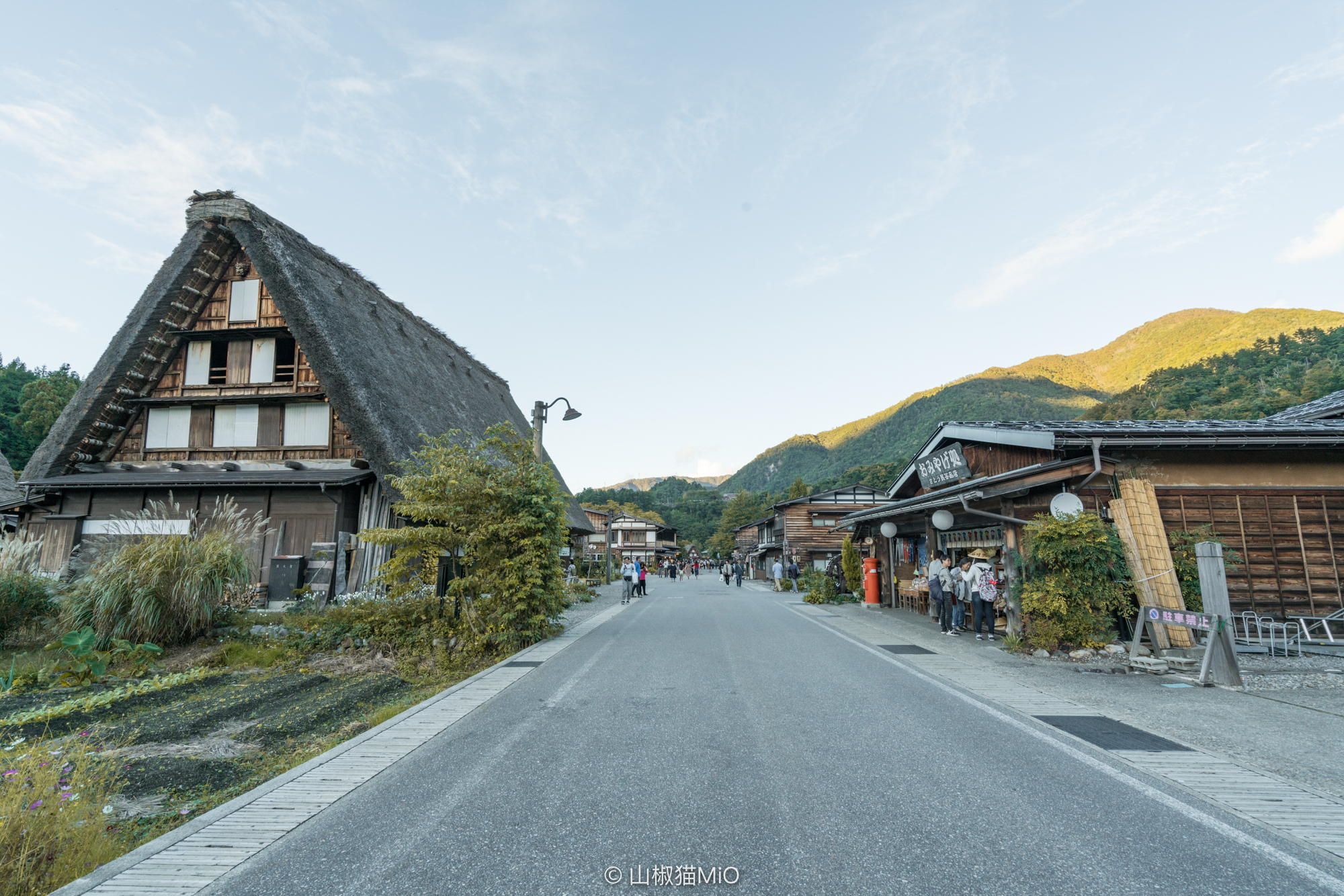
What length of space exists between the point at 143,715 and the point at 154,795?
2800mm

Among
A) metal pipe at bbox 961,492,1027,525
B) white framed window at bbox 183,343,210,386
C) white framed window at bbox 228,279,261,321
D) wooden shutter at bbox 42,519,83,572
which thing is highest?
white framed window at bbox 228,279,261,321

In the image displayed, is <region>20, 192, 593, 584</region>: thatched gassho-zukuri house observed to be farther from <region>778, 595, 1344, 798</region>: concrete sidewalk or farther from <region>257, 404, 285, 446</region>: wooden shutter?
<region>778, 595, 1344, 798</region>: concrete sidewalk

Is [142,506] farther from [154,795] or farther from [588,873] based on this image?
[588,873]

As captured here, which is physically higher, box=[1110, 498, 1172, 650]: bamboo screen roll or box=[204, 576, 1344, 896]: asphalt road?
box=[1110, 498, 1172, 650]: bamboo screen roll

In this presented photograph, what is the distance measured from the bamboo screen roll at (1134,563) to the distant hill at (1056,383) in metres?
45.9

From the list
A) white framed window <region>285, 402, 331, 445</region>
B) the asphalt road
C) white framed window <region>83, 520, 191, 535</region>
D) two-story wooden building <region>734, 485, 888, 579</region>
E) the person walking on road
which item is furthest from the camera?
two-story wooden building <region>734, 485, 888, 579</region>

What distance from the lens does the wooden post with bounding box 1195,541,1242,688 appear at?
7543 millimetres

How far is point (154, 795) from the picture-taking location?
4605 millimetres

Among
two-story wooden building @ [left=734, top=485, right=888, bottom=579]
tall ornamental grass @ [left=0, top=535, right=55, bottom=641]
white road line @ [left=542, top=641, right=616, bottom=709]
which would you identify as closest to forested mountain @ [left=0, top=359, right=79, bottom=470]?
tall ornamental grass @ [left=0, top=535, right=55, bottom=641]

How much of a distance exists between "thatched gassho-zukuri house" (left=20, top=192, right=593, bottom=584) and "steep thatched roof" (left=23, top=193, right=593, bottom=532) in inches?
1.7

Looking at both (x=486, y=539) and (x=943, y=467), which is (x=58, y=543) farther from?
(x=943, y=467)

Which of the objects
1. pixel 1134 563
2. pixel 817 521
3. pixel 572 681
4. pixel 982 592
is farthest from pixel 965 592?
pixel 817 521

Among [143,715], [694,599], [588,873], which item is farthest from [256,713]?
[694,599]

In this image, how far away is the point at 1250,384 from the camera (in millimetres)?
30484
